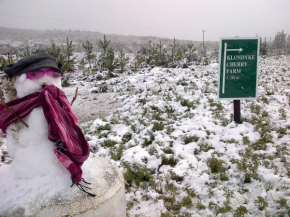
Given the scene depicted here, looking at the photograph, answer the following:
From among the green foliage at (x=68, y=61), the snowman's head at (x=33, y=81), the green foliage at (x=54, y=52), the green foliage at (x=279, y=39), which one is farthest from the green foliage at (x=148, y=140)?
the green foliage at (x=279, y=39)

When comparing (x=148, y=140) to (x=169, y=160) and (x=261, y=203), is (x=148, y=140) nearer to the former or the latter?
(x=169, y=160)

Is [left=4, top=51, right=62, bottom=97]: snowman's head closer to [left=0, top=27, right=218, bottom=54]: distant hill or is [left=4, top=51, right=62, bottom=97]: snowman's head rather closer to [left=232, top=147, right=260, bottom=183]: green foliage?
[left=232, top=147, right=260, bottom=183]: green foliage

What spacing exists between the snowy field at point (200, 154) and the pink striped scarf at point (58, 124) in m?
1.26

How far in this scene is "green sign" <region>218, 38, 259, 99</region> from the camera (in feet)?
14.8

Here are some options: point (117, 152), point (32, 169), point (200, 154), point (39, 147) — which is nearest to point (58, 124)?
point (39, 147)

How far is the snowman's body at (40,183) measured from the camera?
1547 mm

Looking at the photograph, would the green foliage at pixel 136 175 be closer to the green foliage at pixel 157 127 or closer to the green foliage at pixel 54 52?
the green foliage at pixel 157 127

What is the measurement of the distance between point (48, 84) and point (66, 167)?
0.67 meters

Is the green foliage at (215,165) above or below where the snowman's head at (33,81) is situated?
below

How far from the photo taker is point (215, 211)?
2482 millimetres

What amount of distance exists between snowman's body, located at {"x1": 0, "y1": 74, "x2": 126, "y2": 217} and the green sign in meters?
3.44

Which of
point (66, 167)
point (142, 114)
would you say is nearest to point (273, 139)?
point (142, 114)

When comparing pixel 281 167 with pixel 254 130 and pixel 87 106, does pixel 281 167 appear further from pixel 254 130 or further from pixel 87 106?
pixel 87 106

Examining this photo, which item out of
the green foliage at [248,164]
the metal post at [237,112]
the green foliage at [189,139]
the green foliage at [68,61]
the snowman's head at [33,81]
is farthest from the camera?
the green foliage at [68,61]
